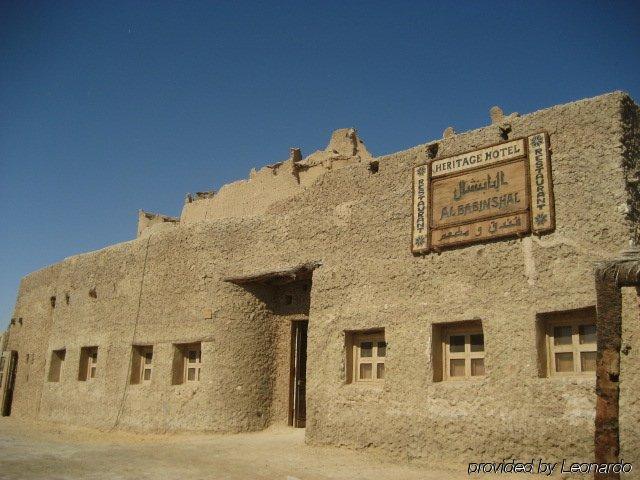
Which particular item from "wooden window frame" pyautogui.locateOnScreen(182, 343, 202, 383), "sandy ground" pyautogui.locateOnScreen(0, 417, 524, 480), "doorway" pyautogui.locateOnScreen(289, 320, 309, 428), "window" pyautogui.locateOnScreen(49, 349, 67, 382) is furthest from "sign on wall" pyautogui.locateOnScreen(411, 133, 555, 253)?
"window" pyautogui.locateOnScreen(49, 349, 67, 382)

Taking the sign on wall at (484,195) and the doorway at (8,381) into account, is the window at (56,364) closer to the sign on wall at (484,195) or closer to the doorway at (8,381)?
the doorway at (8,381)

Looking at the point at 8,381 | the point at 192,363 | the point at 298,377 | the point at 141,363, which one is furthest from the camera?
the point at 8,381

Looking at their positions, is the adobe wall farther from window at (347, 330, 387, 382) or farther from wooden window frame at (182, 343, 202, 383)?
window at (347, 330, 387, 382)

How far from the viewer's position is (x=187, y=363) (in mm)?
11469

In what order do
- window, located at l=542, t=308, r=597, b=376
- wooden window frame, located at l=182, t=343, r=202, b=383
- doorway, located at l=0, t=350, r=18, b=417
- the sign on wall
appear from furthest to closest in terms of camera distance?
doorway, located at l=0, t=350, r=18, b=417, wooden window frame, located at l=182, t=343, r=202, b=383, the sign on wall, window, located at l=542, t=308, r=597, b=376

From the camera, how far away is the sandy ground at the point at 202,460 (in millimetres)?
6840

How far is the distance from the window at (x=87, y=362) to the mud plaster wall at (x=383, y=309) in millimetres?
288

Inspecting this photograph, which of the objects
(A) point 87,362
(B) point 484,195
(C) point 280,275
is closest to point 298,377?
(C) point 280,275

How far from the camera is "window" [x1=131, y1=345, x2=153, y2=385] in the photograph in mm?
12328

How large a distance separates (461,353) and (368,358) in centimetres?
155

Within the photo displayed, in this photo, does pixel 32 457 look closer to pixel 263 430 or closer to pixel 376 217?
pixel 263 430

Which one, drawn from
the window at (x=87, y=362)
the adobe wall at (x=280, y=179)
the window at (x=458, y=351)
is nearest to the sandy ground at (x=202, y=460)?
the window at (x=458, y=351)

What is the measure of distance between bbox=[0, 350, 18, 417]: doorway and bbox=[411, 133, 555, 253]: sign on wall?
570 inches

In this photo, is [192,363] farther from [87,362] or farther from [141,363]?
[87,362]
